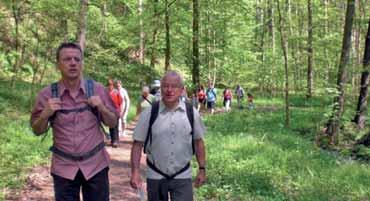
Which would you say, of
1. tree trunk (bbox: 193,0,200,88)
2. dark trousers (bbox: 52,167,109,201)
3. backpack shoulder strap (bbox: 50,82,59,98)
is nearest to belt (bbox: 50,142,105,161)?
dark trousers (bbox: 52,167,109,201)

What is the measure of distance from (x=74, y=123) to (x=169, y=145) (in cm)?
98

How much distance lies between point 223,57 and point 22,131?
96.0 feet

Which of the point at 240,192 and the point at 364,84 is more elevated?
the point at 364,84

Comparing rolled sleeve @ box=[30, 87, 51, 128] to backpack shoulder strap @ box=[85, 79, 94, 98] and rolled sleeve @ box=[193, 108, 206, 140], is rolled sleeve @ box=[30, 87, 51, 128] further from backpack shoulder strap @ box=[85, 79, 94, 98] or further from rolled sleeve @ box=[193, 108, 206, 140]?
rolled sleeve @ box=[193, 108, 206, 140]

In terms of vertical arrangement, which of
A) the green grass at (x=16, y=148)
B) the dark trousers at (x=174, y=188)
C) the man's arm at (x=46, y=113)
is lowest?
the green grass at (x=16, y=148)

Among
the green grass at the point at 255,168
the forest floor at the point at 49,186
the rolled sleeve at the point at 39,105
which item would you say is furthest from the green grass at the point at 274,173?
the rolled sleeve at the point at 39,105

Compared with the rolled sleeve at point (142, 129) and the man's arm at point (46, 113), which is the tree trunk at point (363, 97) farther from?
the man's arm at point (46, 113)

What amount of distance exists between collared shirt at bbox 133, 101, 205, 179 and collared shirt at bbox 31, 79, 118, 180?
595 millimetres

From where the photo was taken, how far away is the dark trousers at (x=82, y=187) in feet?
14.1

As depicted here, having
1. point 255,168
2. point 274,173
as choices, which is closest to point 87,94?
point 274,173

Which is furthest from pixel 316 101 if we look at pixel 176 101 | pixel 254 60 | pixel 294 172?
pixel 176 101

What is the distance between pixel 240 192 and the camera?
8883 millimetres

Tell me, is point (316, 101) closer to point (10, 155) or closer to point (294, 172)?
point (294, 172)

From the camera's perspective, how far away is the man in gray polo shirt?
474 centimetres
